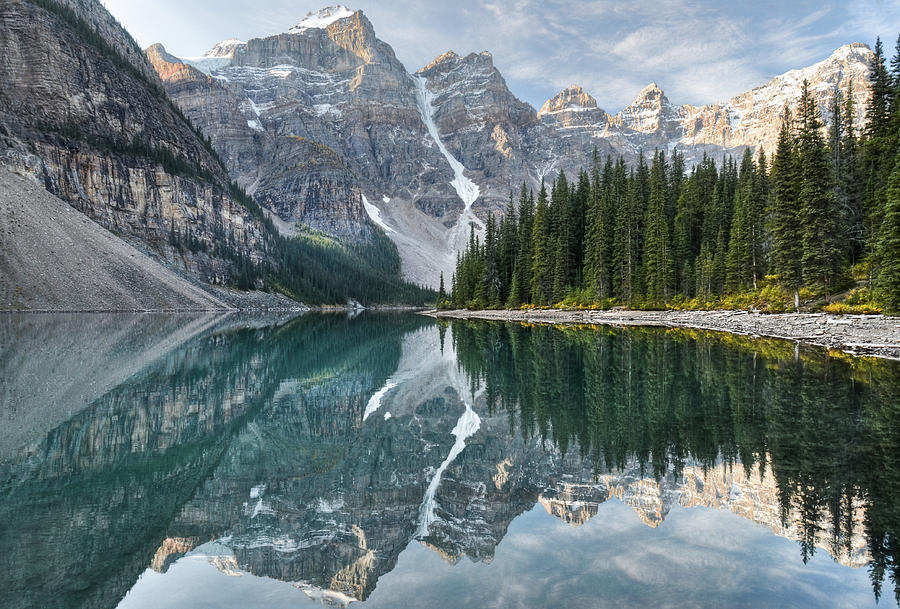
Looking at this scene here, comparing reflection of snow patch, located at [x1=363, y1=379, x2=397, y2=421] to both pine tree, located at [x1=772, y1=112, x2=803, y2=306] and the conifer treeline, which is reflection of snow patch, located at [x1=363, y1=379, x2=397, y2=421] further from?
pine tree, located at [x1=772, y1=112, x2=803, y2=306]

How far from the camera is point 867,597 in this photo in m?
5.05

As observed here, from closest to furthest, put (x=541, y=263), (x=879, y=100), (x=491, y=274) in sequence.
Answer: (x=879, y=100) → (x=541, y=263) → (x=491, y=274)

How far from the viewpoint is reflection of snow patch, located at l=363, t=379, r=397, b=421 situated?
1491 centimetres

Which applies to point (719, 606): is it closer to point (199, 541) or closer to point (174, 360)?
point (199, 541)

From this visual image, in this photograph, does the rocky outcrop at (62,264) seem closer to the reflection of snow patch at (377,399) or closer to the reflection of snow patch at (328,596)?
the reflection of snow patch at (377,399)

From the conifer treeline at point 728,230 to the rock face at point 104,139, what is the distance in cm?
6808

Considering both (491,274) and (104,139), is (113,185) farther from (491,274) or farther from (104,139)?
(491,274)

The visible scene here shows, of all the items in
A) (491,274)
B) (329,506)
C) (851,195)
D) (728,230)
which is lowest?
(329,506)

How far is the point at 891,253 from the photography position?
2631cm

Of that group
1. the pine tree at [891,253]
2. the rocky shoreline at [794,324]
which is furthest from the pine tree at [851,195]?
the pine tree at [891,253]

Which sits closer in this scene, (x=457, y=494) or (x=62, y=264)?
(x=457, y=494)

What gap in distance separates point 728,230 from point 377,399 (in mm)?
53509

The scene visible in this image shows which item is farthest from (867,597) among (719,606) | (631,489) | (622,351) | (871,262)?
(871,262)

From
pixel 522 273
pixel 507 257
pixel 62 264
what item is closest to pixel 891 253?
pixel 522 273
